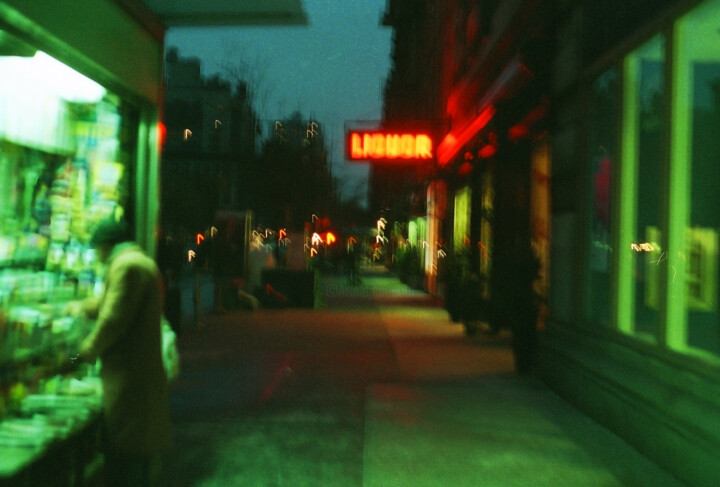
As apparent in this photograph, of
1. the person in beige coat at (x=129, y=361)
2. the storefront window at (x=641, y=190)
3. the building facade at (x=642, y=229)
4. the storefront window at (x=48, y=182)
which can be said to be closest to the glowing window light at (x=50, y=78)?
the storefront window at (x=48, y=182)

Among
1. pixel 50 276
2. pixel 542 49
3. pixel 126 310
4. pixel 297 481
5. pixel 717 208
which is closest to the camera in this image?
pixel 126 310

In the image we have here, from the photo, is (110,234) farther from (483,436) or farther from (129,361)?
(483,436)

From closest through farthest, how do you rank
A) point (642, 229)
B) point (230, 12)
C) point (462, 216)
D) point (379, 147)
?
point (230, 12) < point (642, 229) < point (462, 216) < point (379, 147)

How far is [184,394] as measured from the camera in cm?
929

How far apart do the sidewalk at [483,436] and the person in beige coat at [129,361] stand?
207 cm

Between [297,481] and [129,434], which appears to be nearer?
[129,434]

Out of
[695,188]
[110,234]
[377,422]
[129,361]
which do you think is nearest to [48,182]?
[110,234]

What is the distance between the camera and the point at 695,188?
7.11 m

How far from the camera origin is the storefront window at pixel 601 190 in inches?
335

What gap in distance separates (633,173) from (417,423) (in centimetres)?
323

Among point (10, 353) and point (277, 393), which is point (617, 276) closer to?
point (277, 393)

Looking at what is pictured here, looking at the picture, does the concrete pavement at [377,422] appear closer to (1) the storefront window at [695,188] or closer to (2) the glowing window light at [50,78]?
(1) the storefront window at [695,188]

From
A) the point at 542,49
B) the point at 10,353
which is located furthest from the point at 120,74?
the point at 542,49

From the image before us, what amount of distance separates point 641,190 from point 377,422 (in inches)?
134
